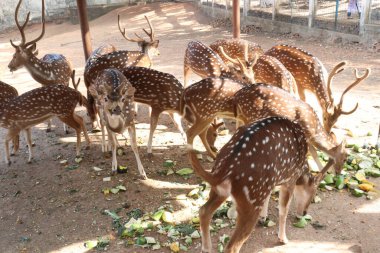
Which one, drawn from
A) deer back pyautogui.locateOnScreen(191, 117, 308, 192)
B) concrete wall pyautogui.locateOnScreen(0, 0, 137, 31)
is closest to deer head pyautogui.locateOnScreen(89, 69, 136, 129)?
deer back pyautogui.locateOnScreen(191, 117, 308, 192)

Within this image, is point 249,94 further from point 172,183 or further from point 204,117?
point 172,183

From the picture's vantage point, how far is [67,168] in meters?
5.58

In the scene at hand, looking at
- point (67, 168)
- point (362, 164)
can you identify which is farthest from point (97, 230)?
point (362, 164)

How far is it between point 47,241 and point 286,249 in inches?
95.6

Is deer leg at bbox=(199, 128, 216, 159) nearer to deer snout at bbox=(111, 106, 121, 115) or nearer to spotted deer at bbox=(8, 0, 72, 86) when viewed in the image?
deer snout at bbox=(111, 106, 121, 115)

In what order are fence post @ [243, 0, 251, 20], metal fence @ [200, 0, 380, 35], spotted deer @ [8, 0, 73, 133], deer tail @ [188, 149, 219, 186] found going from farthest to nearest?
fence post @ [243, 0, 251, 20] → metal fence @ [200, 0, 380, 35] → spotted deer @ [8, 0, 73, 133] → deer tail @ [188, 149, 219, 186]

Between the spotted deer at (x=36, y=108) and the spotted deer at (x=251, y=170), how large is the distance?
312 cm

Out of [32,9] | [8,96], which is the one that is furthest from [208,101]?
[32,9]

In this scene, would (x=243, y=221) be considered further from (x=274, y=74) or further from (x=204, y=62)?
(x=204, y=62)

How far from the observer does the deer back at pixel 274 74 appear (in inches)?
229

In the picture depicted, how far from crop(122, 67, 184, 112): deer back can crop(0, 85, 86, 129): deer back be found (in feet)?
3.20

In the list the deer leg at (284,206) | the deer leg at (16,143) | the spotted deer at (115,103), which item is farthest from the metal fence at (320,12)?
the deer leg at (16,143)

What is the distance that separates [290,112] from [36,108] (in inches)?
137

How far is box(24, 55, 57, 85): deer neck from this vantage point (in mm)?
7094
